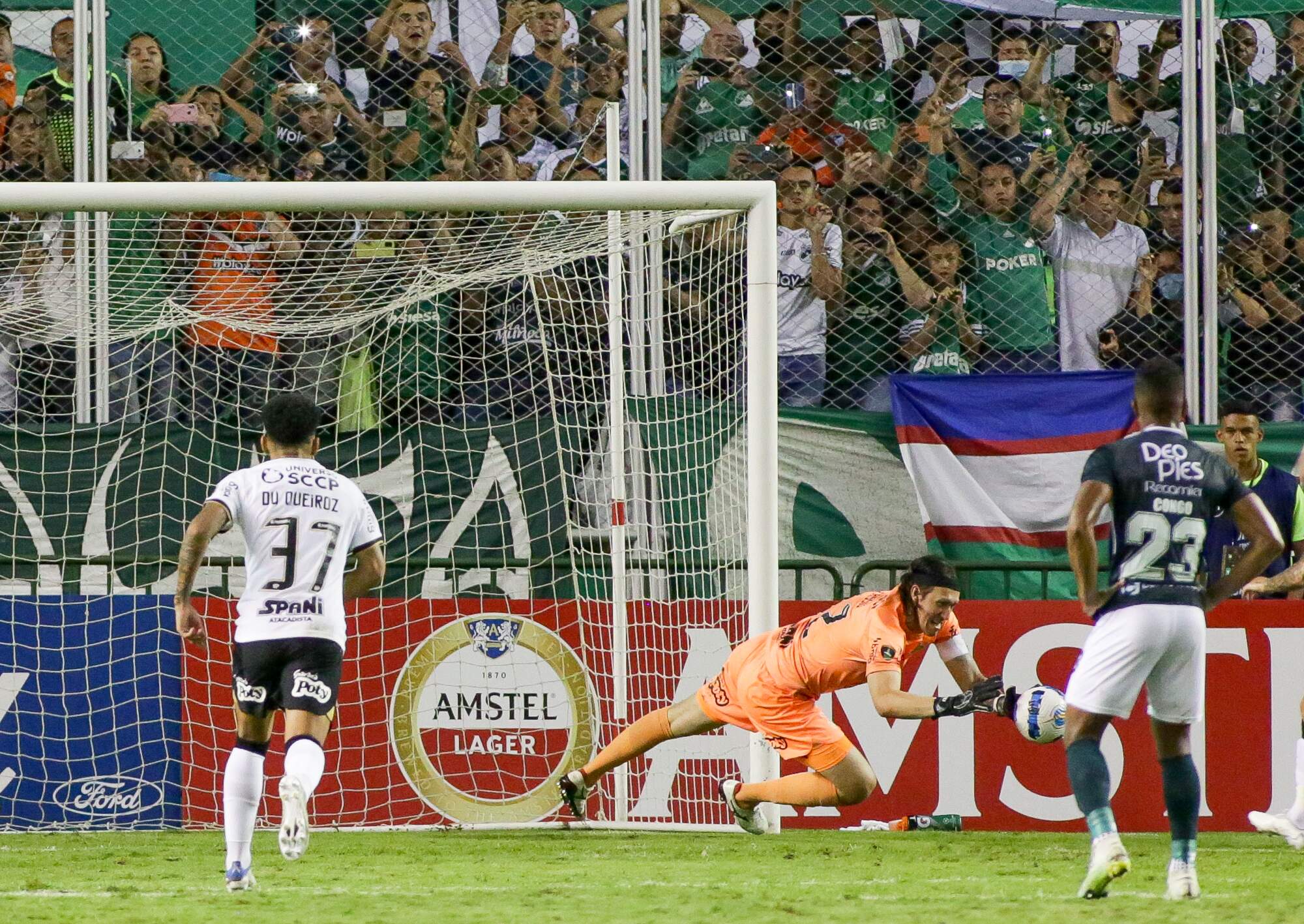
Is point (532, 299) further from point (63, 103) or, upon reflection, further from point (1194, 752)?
point (1194, 752)

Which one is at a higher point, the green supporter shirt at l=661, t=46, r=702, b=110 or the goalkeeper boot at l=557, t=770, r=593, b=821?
the green supporter shirt at l=661, t=46, r=702, b=110

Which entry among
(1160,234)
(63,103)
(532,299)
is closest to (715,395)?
(532,299)

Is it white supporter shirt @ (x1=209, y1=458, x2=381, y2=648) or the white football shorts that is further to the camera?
white supporter shirt @ (x1=209, y1=458, x2=381, y2=648)

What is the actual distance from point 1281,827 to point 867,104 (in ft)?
16.3

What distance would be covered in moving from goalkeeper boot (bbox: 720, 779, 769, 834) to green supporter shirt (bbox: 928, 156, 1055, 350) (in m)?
3.44

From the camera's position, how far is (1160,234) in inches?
408

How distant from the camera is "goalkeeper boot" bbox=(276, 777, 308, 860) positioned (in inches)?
232

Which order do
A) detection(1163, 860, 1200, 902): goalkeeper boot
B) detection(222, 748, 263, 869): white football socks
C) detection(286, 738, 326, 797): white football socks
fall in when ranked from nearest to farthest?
detection(1163, 860, 1200, 902): goalkeeper boot, detection(286, 738, 326, 797): white football socks, detection(222, 748, 263, 869): white football socks

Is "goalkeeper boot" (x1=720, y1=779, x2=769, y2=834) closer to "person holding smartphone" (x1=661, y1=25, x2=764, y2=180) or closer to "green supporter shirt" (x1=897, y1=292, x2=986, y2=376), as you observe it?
"green supporter shirt" (x1=897, y1=292, x2=986, y2=376)

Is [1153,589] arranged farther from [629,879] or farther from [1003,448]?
[1003,448]

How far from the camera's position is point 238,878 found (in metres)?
6.24

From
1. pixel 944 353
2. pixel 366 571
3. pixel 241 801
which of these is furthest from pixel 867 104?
pixel 241 801

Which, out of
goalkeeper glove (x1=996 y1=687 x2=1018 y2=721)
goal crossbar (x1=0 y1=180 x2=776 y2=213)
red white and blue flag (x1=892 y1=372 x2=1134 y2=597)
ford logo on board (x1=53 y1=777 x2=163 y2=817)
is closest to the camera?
goalkeeper glove (x1=996 y1=687 x2=1018 y2=721)

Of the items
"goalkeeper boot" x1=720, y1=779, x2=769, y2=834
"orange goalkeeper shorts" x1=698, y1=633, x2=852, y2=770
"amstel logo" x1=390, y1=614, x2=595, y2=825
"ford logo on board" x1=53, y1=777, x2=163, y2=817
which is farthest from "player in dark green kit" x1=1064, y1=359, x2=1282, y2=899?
"ford logo on board" x1=53, y1=777, x2=163, y2=817
